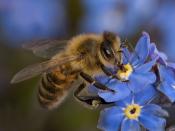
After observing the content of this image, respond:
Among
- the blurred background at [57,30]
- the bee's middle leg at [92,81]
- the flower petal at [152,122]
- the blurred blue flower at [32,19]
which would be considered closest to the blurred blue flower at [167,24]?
the blurred background at [57,30]

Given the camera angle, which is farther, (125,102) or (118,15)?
(118,15)

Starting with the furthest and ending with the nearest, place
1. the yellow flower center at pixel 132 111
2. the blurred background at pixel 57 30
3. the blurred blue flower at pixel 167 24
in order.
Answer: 1. the blurred blue flower at pixel 167 24
2. the blurred background at pixel 57 30
3. the yellow flower center at pixel 132 111

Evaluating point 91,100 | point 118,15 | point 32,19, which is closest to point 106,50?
point 91,100

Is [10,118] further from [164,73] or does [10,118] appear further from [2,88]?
[164,73]

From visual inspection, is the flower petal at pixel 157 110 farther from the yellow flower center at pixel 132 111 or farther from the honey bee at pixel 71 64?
the honey bee at pixel 71 64

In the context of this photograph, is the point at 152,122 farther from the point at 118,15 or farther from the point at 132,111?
the point at 118,15

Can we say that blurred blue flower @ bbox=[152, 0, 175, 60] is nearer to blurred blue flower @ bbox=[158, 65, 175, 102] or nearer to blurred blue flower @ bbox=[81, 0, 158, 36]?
blurred blue flower @ bbox=[81, 0, 158, 36]

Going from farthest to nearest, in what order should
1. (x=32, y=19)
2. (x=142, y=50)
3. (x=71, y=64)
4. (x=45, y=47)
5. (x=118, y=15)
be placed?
(x=32, y=19) → (x=118, y=15) → (x=45, y=47) → (x=71, y=64) → (x=142, y=50)
